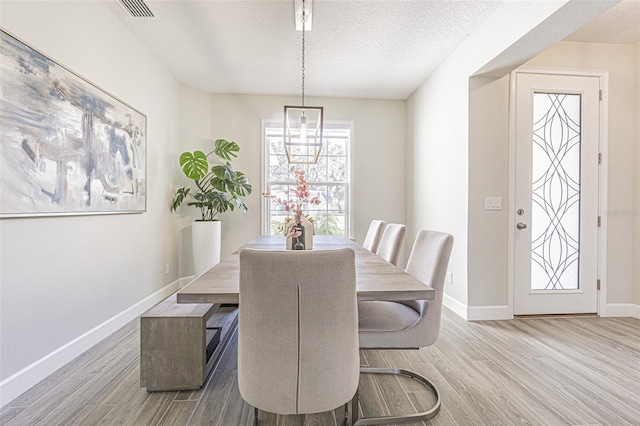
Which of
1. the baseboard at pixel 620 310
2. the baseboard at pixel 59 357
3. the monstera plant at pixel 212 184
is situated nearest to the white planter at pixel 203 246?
the monstera plant at pixel 212 184

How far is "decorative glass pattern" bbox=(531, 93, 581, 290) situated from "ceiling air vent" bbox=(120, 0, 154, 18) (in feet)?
11.7

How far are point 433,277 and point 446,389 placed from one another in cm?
74

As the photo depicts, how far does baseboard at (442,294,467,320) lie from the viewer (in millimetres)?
3035

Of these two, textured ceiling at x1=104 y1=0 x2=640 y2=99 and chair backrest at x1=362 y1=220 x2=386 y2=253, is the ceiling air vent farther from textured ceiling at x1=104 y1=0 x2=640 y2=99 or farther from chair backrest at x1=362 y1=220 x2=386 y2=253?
chair backrest at x1=362 y1=220 x2=386 y2=253

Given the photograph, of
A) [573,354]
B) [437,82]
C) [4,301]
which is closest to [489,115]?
[437,82]

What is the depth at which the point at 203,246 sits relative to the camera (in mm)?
3816

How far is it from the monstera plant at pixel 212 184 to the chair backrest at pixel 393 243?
215 centimetres

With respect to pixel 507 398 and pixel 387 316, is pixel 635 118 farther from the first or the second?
pixel 387 316

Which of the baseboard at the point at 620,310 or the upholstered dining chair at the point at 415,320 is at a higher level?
the upholstered dining chair at the point at 415,320

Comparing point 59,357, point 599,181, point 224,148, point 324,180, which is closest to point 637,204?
point 599,181

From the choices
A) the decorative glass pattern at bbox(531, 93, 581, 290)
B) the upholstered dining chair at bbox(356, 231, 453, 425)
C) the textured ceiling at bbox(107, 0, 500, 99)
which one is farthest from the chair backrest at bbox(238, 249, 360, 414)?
the decorative glass pattern at bbox(531, 93, 581, 290)

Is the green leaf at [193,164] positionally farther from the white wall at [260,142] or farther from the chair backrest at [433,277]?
the chair backrest at [433,277]

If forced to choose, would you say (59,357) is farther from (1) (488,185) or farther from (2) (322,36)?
(1) (488,185)

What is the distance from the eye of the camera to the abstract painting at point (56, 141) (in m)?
1.70
